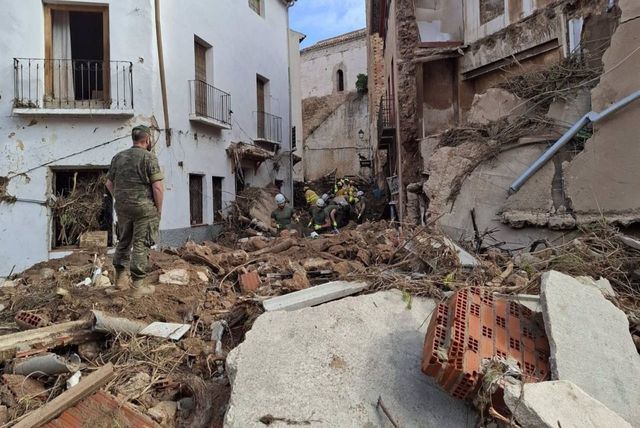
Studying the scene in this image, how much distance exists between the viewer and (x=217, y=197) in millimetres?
12156

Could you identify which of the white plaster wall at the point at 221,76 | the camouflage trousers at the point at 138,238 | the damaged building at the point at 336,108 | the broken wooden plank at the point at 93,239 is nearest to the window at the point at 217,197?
the white plaster wall at the point at 221,76

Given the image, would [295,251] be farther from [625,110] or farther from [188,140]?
[188,140]

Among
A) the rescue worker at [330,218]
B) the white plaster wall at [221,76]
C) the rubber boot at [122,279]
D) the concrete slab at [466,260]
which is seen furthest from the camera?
the rescue worker at [330,218]

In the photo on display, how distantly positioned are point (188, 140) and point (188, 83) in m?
1.31

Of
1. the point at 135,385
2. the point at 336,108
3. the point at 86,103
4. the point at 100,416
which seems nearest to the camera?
the point at 100,416

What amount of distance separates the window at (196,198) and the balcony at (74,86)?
2.44 metres

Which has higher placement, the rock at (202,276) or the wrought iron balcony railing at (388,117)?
the wrought iron balcony railing at (388,117)

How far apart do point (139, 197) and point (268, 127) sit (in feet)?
35.3

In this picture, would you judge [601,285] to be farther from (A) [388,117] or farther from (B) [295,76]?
(B) [295,76]

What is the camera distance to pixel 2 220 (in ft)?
29.1

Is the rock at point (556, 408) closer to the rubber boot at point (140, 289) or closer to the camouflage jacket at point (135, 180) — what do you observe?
the rubber boot at point (140, 289)

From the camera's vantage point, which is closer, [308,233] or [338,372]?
[338,372]

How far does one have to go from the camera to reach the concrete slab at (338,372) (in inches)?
100

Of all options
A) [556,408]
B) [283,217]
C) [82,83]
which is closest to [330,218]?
[283,217]
